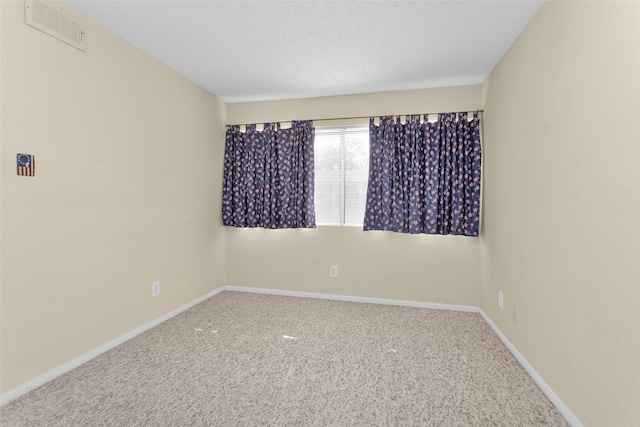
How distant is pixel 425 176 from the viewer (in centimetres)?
323

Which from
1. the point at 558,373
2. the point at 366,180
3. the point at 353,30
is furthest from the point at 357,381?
the point at 353,30

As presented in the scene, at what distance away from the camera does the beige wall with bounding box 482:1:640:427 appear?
48.5 inches

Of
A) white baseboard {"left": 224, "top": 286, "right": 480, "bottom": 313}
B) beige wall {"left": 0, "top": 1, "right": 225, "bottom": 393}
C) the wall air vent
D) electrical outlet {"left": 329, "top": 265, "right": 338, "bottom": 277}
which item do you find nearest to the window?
electrical outlet {"left": 329, "top": 265, "right": 338, "bottom": 277}

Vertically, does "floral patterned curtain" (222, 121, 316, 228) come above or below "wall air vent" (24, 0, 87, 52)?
below

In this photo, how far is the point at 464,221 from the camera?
3.15m

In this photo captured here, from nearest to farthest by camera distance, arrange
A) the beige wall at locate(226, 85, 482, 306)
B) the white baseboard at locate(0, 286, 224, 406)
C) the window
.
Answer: the white baseboard at locate(0, 286, 224, 406) < the beige wall at locate(226, 85, 482, 306) < the window

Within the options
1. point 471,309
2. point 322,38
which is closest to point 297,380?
point 471,309

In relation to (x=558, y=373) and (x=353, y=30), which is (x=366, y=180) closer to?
(x=353, y=30)

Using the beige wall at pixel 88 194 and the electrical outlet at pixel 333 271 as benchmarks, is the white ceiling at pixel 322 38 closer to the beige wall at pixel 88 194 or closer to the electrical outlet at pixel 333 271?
the beige wall at pixel 88 194

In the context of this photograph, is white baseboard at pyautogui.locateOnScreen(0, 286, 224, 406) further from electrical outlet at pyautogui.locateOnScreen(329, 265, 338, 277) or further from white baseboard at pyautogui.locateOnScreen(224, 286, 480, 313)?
electrical outlet at pyautogui.locateOnScreen(329, 265, 338, 277)

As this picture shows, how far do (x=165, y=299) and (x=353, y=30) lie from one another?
2869mm

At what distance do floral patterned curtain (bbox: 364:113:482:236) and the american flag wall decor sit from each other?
9.07ft

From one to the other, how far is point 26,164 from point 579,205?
307 cm

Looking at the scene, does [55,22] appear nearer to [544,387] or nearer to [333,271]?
[333,271]
